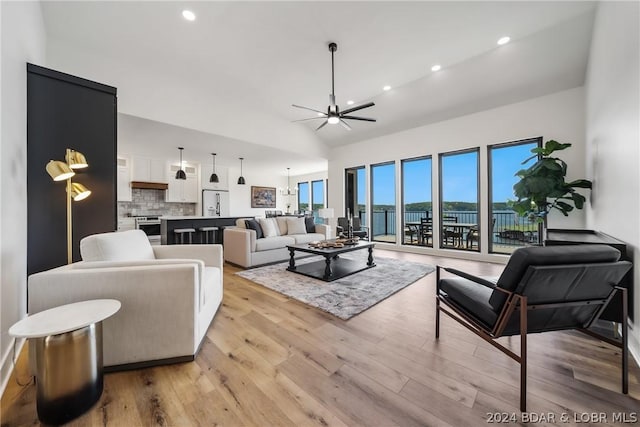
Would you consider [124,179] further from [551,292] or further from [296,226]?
[551,292]

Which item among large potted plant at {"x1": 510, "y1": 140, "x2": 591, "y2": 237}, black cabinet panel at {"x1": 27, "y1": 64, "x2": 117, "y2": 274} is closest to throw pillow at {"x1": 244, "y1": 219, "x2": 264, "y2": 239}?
black cabinet panel at {"x1": 27, "y1": 64, "x2": 117, "y2": 274}

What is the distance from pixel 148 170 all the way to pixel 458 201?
821 centimetres

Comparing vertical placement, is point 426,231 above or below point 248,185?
below

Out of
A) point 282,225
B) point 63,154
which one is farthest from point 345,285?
point 63,154

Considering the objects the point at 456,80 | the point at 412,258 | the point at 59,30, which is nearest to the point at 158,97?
the point at 59,30

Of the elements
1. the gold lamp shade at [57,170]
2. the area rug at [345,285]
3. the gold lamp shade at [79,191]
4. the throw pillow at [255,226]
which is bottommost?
the area rug at [345,285]

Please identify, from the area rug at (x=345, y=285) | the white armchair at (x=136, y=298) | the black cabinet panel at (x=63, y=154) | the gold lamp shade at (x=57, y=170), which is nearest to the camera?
the white armchair at (x=136, y=298)

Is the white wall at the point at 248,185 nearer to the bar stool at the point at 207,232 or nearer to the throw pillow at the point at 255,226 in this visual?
the bar stool at the point at 207,232

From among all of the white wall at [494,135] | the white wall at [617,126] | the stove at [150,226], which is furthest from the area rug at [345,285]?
the stove at [150,226]

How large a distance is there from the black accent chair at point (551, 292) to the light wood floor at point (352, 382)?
221 mm

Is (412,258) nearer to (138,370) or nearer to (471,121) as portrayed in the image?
(471,121)

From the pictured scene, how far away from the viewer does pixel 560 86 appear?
4000 mm

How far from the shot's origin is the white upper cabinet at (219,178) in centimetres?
802

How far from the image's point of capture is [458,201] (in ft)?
18.1
